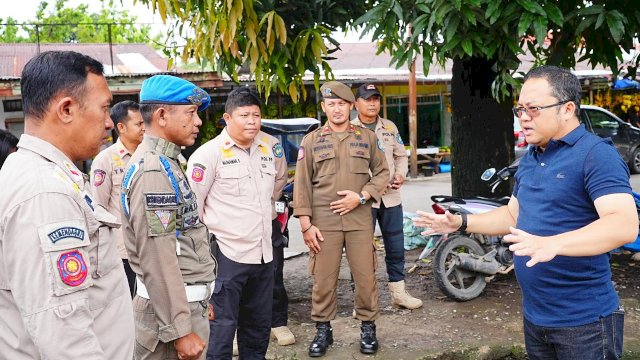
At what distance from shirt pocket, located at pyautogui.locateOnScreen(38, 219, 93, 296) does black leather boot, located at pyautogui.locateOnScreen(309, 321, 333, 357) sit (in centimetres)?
283

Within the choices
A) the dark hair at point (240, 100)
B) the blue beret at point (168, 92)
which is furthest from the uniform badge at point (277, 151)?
the blue beret at point (168, 92)

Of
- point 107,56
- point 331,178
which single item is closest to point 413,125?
point 107,56

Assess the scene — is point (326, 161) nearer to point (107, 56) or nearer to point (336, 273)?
point (336, 273)

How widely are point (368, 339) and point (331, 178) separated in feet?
3.73

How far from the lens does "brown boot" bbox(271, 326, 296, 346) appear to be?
4.58m

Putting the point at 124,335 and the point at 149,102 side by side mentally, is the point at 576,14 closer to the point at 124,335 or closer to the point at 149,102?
the point at 149,102

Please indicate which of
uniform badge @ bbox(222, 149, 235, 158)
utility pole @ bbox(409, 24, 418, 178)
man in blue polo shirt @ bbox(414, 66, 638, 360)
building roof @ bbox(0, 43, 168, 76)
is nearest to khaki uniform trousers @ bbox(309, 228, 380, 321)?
uniform badge @ bbox(222, 149, 235, 158)

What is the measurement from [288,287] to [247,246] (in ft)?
8.21

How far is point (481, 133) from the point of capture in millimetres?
6176

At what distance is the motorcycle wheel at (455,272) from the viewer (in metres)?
5.36

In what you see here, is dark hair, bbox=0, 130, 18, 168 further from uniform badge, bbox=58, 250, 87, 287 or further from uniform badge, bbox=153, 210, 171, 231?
uniform badge, bbox=58, 250, 87, 287

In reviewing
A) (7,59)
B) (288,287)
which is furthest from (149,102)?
(7,59)

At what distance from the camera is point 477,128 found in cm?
617

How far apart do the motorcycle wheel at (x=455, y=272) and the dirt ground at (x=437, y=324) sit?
9 centimetres
